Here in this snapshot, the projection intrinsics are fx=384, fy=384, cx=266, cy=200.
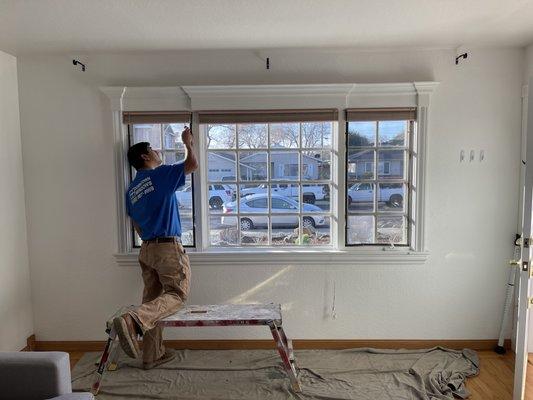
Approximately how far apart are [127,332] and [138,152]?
1.24m

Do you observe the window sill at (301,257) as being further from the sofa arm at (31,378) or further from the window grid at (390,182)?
the sofa arm at (31,378)

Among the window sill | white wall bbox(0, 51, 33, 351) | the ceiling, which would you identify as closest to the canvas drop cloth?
white wall bbox(0, 51, 33, 351)

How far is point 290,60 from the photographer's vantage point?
2918mm

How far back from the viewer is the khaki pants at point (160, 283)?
8.40ft

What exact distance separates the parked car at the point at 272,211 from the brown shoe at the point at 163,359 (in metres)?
1.09

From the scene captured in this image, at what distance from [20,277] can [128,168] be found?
118 cm

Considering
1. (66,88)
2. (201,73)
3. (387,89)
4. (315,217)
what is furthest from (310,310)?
(66,88)

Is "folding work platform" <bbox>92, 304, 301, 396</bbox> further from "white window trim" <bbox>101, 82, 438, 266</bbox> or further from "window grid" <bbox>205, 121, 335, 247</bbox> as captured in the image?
"window grid" <bbox>205, 121, 335, 247</bbox>

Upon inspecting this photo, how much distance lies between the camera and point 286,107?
290cm

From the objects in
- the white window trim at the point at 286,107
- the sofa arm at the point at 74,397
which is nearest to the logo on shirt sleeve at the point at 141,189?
the white window trim at the point at 286,107

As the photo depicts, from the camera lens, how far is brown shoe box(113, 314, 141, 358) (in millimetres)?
2275

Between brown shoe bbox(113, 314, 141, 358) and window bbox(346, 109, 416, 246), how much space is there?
1.71 metres

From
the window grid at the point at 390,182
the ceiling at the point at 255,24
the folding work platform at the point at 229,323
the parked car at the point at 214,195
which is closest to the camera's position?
the ceiling at the point at 255,24

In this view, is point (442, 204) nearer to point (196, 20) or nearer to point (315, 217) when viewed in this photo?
point (315, 217)
